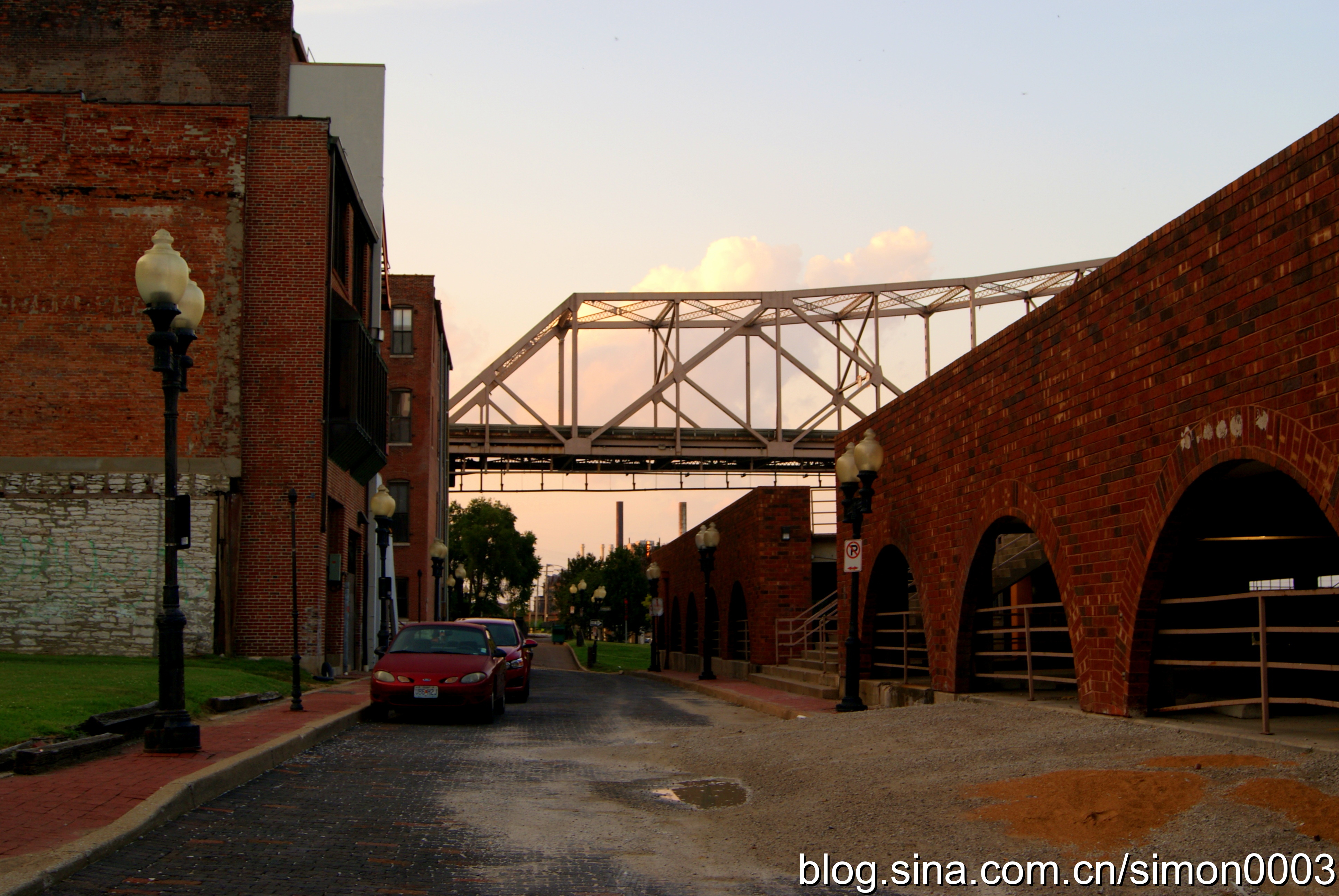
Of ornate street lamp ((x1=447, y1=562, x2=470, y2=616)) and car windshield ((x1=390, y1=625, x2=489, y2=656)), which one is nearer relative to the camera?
car windshield ((x1=390, y1=625, x2=489, y2=656))

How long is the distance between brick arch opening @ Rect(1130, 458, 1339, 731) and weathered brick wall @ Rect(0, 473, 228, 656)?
55.7ft

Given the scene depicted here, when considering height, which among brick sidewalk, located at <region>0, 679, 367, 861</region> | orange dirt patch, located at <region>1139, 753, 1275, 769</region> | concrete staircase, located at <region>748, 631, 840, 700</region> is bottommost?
concrete staircase, located at <region>748, 631, 840, 700</region>

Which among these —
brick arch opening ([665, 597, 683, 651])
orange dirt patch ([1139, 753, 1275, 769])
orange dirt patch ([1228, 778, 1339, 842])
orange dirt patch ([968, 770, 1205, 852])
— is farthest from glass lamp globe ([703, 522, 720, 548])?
orange dirt patch ([1228, 778, 1339, 842])

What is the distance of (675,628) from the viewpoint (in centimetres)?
4862

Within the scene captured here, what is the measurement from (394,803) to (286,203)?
1811 centimetres

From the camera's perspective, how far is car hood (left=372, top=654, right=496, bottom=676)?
16188mm

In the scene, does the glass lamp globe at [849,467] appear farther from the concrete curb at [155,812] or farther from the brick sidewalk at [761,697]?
the concrete curb at [155,812]

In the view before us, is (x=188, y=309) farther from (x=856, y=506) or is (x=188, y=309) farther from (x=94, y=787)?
(x=856, y=506)

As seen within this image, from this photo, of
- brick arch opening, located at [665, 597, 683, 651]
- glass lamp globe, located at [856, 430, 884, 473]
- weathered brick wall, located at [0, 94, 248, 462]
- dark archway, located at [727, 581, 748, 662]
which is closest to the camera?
glass lamp globe, located at [856, 430, 884, 473]

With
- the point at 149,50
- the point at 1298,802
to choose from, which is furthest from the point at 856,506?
the point at 149,50

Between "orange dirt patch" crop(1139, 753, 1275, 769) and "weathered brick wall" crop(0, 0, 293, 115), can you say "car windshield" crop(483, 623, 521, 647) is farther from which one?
"weathered brick wall" crop(0, 0, 293, 115)

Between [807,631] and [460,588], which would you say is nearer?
[807,631]

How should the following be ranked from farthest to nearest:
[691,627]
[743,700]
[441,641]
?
[691,627], [743,700], [441,641]

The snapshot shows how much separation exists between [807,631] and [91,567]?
46.1 feet
